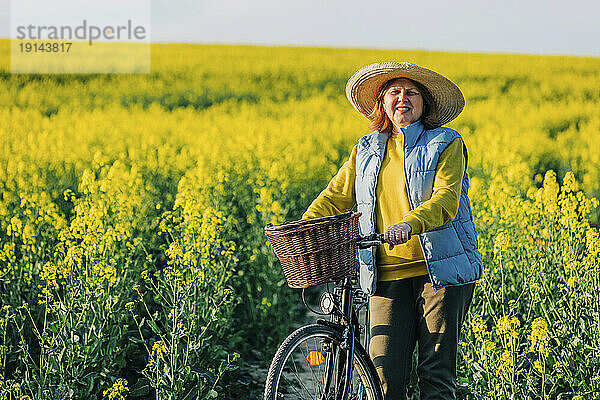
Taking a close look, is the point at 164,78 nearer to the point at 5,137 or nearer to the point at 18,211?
the point at 5,137

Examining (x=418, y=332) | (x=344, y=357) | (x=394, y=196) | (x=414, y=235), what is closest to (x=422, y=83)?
(x=394, y=196)

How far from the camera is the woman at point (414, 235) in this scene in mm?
3225

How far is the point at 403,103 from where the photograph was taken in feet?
10.9

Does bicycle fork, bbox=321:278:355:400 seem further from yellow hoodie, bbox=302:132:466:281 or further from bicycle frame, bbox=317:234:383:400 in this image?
yellow hoodie, bbox=302:132:466:281

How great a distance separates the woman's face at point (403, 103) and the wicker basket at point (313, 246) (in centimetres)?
57

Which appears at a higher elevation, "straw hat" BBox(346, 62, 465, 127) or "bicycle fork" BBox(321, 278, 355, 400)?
"straw hat" BBox(346, 62, 465, 127)

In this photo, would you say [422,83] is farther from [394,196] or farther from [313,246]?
[313,246]

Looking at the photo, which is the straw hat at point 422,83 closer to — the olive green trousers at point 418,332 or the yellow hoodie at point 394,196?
the yellow hoodie at point 394,196

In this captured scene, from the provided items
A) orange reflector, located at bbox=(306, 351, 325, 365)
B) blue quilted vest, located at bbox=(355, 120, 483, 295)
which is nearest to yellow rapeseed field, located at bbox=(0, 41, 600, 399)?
blue quilted vest, located at bbox=(355, 120, 483, 295)

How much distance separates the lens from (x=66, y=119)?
10977 mm

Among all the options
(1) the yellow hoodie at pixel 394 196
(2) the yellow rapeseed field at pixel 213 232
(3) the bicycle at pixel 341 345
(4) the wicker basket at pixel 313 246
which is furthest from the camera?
(2) the yellow rapeseed field at pixel 213 232

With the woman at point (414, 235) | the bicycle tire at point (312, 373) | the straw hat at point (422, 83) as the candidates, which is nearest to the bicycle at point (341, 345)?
the bicycle tire at point (312, 373)

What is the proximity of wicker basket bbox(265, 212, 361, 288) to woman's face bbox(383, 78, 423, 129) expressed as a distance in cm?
57

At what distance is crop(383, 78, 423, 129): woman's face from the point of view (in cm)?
332
